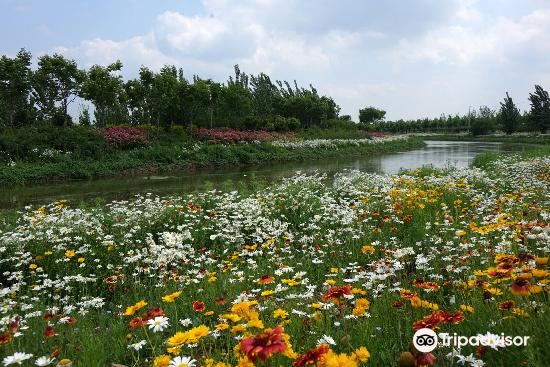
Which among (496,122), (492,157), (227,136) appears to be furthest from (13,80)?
(496,122)

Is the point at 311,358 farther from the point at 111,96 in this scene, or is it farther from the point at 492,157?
the point at 111,96

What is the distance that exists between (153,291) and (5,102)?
2524 cm

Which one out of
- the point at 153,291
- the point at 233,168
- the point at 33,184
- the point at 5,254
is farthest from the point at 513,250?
the point at 233,168

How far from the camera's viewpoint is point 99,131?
23375mm

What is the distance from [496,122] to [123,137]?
197ft

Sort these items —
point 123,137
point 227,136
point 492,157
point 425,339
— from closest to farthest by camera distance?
point 425,339 → point 492,157 → point 123,137 → point 227,136

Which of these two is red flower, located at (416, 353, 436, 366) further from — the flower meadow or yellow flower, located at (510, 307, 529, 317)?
yellow flower, located at (510, 307, 529, 317)

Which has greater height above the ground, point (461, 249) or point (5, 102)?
point (5, 102)

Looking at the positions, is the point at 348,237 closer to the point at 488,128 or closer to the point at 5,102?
the point at 5,102

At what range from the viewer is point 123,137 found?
23.7 m

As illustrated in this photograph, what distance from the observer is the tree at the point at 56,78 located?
22594mm

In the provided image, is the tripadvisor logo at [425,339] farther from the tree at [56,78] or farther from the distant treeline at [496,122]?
the distant treeline at [496,122]

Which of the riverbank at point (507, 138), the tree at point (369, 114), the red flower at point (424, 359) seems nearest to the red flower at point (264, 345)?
the red flower at point (424, 359)

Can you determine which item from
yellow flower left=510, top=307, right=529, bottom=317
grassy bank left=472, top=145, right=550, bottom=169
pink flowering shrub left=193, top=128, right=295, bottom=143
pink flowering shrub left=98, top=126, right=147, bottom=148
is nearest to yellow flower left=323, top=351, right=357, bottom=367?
yellow flower left=510, top=307, right=529, bottom=317
